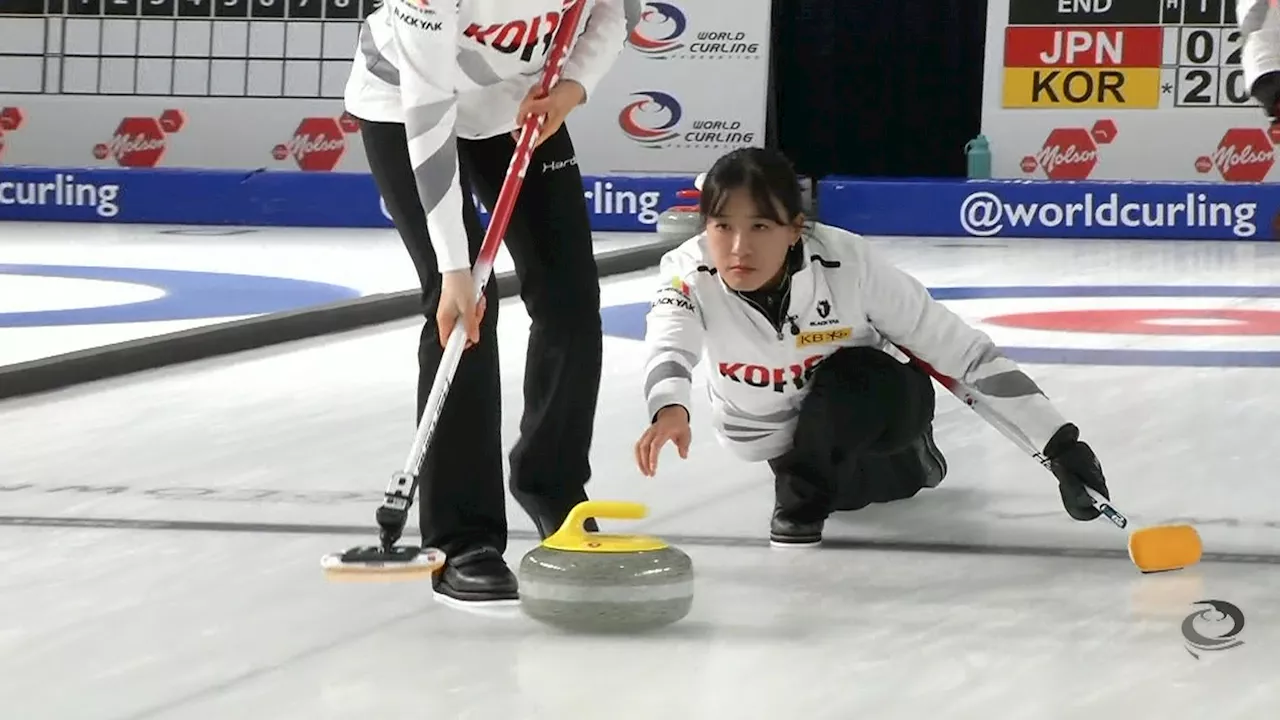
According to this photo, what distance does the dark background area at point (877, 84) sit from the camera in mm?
9539

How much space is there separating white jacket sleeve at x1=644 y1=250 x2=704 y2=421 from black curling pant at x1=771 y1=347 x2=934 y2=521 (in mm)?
203

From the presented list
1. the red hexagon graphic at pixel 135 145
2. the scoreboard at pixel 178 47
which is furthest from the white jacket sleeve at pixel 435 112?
the red hexagon graphic at pixel 135 145

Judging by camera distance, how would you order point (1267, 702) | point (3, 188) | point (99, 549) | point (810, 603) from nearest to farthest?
point (1267, 702) → point (810, 603) → point (99, 549) → point (3, 188)

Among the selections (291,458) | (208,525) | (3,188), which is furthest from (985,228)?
(208,525)

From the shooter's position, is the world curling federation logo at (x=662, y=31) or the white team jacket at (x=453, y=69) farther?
the world curling federation logo at (x=662, y=31)

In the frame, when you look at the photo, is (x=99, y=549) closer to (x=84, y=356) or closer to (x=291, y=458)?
(x=291, y=458)

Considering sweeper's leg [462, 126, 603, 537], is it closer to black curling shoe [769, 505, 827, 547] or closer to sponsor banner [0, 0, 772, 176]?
black curling shoe [769, 505, 827, 547]

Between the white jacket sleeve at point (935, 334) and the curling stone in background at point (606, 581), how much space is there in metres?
0.66

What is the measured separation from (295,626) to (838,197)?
6.64 metres

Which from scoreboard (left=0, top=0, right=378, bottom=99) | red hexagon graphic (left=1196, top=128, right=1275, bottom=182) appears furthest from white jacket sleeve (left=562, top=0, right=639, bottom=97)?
scoreboard (left=0, top=0, right=378, bottom=99)

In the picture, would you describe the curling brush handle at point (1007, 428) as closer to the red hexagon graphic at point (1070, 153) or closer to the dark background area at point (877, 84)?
the red hexagon graphic at point (1070, 153)

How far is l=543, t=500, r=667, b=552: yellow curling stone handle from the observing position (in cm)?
207

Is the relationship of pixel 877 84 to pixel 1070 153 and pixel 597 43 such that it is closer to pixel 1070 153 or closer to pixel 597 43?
pixel 1070 153

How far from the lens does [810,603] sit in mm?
2252
